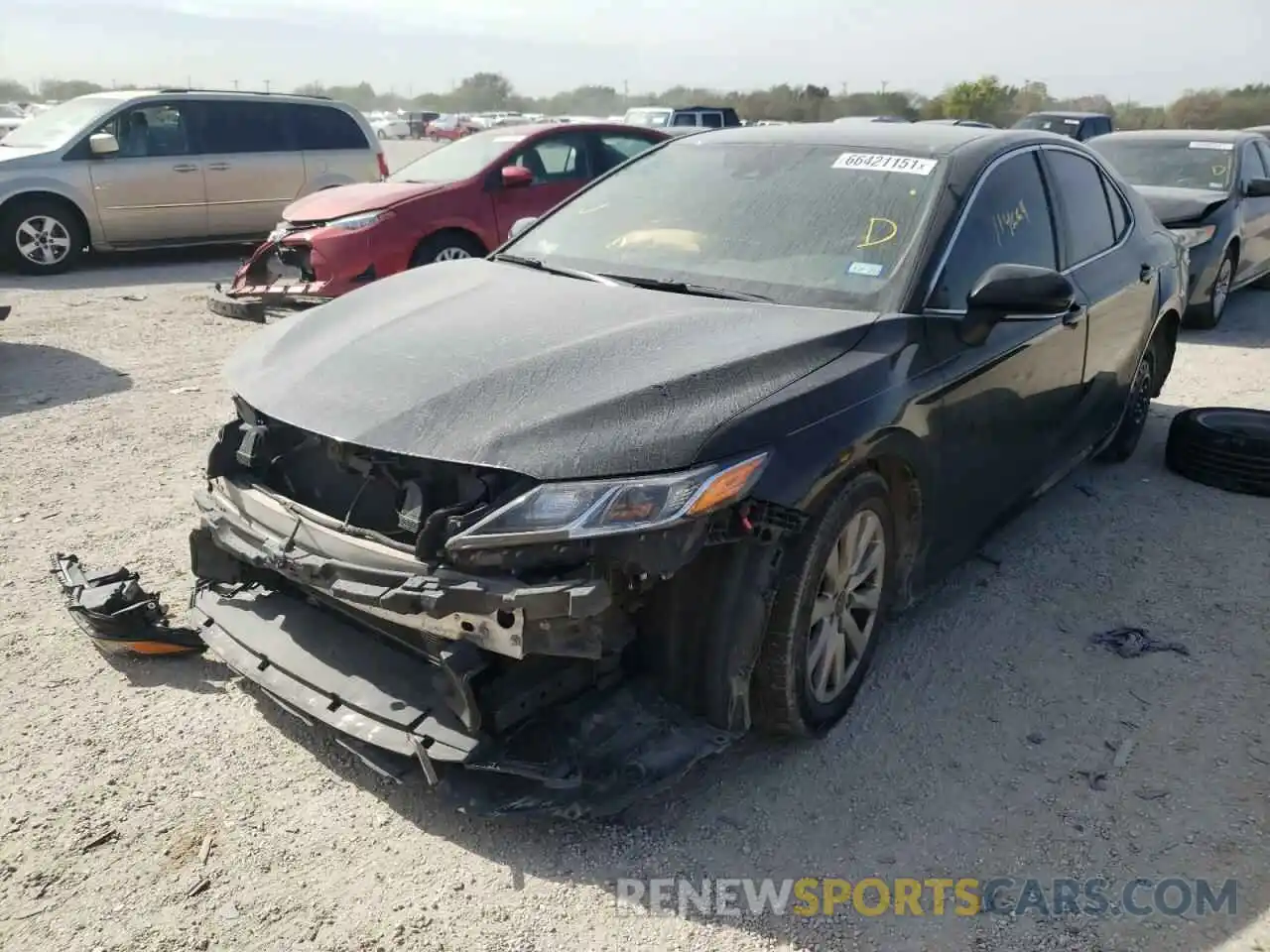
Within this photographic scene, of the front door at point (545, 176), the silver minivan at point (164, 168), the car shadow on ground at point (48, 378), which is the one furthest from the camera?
the silver minivan at point (164, 168)

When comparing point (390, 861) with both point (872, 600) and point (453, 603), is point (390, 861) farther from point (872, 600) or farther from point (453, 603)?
point (872, 600)

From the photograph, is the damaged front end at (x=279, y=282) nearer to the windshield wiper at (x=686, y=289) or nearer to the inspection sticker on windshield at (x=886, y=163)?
the windshield wiper at (x=686, y=289)

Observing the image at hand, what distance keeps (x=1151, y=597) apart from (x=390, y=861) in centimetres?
309

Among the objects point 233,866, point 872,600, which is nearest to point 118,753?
point 233,866

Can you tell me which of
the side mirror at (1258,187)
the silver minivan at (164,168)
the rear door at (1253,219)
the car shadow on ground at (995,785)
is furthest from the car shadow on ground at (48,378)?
the rear door at (1253,219)

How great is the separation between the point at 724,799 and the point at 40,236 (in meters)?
10.6

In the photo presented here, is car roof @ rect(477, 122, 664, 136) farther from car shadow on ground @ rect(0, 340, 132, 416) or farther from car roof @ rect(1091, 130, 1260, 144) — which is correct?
car roof @ rect(1091, 130, 1260, 144)

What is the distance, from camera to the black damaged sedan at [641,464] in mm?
2486

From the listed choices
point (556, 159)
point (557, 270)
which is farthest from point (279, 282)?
point (557, 270)

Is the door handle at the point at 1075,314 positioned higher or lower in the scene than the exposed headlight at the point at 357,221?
lower

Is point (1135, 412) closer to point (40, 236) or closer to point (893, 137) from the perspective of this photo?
point (893, 137)

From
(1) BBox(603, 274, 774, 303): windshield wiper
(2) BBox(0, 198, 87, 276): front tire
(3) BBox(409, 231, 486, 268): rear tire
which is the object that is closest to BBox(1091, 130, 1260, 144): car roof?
(3) BBox(409, 231, 486, 268): rear tire

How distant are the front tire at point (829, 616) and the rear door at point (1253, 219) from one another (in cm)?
810

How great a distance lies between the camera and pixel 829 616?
302 centimetres
